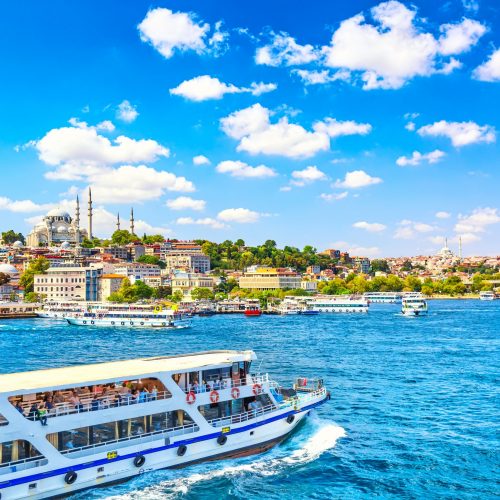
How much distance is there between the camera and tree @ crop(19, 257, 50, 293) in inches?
4650

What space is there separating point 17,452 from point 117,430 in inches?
92.6

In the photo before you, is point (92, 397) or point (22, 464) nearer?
point (22, 464)

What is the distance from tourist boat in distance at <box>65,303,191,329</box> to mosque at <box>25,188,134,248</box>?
90.5m

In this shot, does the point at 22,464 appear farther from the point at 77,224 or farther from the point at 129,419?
the point at 77,224

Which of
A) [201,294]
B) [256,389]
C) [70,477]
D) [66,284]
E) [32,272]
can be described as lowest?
[70,477]

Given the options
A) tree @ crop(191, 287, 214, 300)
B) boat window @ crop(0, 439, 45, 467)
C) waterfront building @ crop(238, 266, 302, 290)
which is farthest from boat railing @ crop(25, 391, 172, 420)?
waterfront building @ crop(238, 266, 302, 290)

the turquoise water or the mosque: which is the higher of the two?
the mosque

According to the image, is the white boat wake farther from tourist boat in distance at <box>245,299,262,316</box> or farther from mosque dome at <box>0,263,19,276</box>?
mosque dome at <box>0,263,19,276</box>

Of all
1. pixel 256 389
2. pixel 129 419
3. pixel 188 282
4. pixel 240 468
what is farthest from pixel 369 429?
pixel 188 282

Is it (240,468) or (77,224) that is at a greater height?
(77,224)

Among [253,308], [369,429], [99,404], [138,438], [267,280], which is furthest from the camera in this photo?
[267,280]

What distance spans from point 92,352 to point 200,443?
98.7 ft

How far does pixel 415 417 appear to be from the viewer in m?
21.8

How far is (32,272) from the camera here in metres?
122
